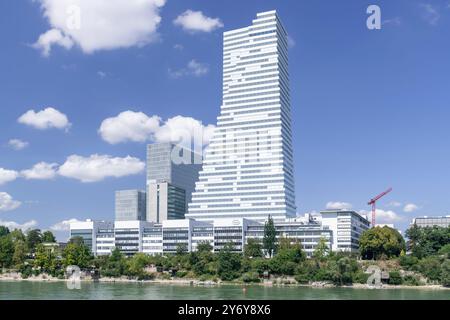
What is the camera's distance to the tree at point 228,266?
42.2 m

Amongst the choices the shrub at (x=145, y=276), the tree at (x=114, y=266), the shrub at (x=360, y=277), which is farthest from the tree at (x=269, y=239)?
the tree at (x=114, y=266)

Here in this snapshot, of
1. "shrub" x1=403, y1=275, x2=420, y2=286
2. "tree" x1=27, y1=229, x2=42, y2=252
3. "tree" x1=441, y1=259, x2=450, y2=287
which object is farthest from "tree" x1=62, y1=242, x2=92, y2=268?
"tree" x1=441, y1=259, x2=450, y2=287

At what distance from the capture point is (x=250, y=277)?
135ft

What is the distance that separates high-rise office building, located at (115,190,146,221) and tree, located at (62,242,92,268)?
36.7 metres

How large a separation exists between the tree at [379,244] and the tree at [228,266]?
11.9m

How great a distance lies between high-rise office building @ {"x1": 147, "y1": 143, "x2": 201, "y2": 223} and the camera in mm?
80938

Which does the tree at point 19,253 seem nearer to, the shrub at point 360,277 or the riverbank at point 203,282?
the riverbank at point 203,282

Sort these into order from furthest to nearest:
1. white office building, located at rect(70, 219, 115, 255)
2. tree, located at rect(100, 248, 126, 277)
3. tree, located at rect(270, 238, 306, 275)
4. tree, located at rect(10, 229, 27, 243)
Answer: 1. white office building, located at rect(70, 219, 115, 255)
2. tree, located at rect(10, 229, 27, 243)
3. tree, located at rect(100, 248, 126, 277)
4. tree, located at rect(270, 238, 306, 275)

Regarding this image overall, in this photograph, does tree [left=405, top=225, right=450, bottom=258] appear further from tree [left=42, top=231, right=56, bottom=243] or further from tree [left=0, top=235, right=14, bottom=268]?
tree [left=42, top=231, right=56, bottom=243]

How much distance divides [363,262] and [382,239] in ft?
13.7

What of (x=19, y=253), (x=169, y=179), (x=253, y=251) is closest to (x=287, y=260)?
(x=253, y=251)

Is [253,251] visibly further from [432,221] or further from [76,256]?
[432,221]

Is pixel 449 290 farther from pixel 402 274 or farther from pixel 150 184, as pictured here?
pixel 150 184
